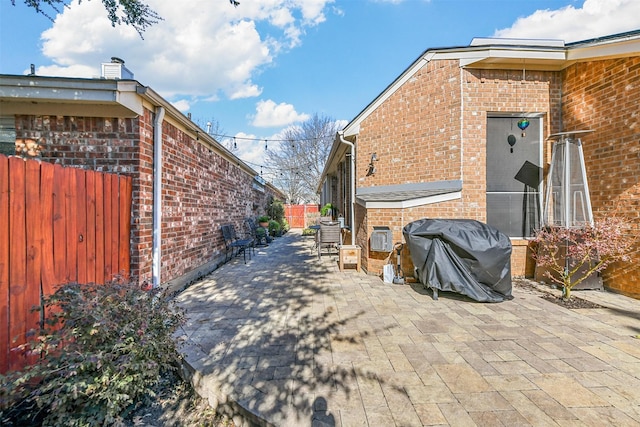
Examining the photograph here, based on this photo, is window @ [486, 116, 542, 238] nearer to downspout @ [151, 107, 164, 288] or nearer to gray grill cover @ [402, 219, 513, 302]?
gray grill cover @ [402, 219, 513, 302]

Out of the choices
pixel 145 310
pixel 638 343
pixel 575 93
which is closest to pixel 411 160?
pixel 575 93

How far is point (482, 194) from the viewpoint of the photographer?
544cm

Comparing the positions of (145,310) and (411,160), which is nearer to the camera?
(145,310)

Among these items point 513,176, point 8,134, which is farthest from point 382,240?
point 8,134

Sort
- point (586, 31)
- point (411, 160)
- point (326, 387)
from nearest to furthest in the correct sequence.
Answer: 1. point (326, 387)
2. point (411, 160)
3. point (586, 31)

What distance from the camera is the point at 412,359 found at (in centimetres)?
255

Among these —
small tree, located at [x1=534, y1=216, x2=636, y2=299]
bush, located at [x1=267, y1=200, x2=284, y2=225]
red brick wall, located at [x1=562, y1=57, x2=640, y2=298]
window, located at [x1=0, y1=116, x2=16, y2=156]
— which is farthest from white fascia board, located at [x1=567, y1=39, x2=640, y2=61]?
bush, located at [x1=267, y1=200, x2=284, y2=225]

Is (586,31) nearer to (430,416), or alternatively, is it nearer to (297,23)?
(297,23)

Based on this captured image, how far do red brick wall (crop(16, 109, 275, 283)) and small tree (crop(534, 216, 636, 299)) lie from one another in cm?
606

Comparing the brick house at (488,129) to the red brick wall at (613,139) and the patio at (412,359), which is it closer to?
the red brick wall at (613,139)

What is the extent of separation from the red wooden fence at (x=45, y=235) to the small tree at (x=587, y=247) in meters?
6.18

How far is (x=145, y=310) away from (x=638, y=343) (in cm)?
477

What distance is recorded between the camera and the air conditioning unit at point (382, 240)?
5.33 meters

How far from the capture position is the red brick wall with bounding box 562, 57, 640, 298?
4156 mm
